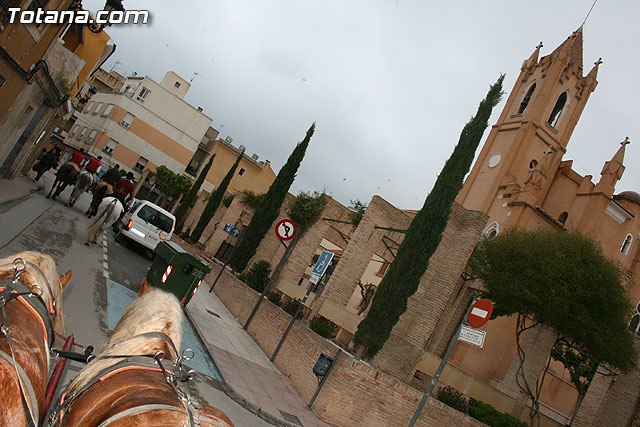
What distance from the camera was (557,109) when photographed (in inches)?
1257

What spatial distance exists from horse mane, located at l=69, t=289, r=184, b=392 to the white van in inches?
473

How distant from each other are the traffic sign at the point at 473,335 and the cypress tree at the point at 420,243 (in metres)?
5.43

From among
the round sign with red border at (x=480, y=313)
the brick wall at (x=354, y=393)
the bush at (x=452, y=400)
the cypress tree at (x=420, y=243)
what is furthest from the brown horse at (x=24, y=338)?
the bush at (x=452, y=400)

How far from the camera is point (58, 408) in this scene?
2422 mm

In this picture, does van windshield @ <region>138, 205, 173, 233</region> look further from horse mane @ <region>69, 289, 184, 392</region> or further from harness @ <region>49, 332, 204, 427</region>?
harness @ <region>49, 332, 204, 427</region>


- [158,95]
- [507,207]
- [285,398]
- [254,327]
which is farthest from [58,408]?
[158,95]

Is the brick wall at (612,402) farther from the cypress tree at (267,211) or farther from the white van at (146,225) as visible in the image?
the white van at (146,225)

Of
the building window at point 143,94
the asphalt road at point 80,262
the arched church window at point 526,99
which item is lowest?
the asphalt road at point 80,262

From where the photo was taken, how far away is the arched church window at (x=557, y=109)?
31.6 metres

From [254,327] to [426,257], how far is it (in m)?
5.62

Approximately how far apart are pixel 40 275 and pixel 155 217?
1300cm

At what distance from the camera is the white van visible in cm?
1523

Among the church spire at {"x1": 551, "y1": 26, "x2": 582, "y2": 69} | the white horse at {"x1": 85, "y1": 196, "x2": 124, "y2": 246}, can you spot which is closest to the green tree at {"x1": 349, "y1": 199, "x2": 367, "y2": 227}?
the white horse at {"x1": 85, "y1": 196, "x2": 124, "y2": 246}

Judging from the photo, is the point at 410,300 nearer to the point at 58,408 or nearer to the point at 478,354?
the point at 478,354
